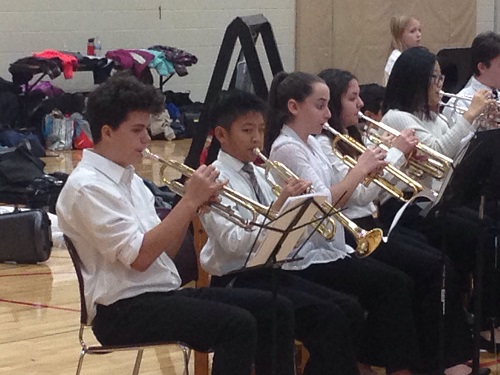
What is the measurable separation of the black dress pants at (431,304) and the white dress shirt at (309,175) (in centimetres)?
21

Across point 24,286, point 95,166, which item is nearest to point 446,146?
point 95,166

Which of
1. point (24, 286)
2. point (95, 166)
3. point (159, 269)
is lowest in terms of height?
point (24, 286)

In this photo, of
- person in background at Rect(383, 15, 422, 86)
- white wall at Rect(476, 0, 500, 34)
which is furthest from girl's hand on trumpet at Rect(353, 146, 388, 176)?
white wall at Rect(476, 0, 500, 34)

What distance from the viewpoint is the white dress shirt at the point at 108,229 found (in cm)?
278

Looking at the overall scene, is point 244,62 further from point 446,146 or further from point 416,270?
point 416,270

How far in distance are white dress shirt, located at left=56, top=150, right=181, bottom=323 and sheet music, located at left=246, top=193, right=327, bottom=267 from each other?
385 mm

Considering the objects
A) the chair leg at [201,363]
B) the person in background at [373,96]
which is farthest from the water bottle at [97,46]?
the chair leg at [201,363]

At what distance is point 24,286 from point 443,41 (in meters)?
7.59

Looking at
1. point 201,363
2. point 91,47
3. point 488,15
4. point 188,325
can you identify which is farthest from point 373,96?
point 488,15

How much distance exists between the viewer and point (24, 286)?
493 centimetres

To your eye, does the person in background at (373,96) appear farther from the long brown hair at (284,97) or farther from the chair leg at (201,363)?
the chair leg at (201,363)

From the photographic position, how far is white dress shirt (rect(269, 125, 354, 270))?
11.5ft

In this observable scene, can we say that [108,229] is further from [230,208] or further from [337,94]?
[337,94]

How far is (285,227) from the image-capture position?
2.60 m
